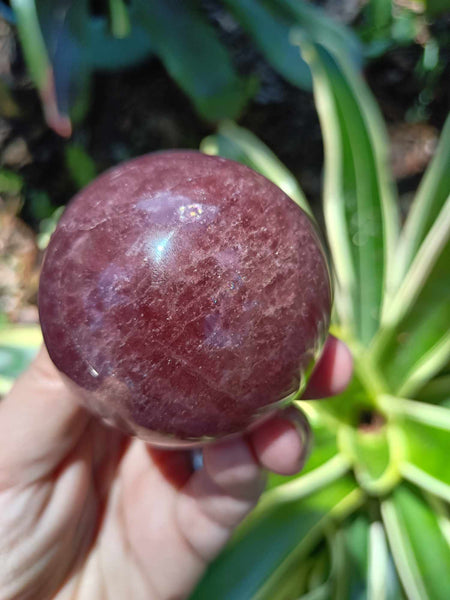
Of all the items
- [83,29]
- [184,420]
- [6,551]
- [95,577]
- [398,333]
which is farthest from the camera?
[83,29]

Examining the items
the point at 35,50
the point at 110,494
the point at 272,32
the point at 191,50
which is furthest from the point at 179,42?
the point at 110,494

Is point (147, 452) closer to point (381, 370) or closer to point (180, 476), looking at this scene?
point (180, 476)

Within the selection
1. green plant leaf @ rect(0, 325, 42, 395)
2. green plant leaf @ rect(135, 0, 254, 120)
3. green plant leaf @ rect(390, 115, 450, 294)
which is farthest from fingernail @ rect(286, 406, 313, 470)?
green plant leaf @ rect(135, 0, 254, 120)

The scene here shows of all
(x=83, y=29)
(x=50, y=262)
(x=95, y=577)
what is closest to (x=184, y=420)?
(x=50, y=262)

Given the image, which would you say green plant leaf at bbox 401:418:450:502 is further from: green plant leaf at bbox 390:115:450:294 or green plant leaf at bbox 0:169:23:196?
green plant leaf at bbox 0:169:23:196

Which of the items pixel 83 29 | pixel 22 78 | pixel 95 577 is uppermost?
pixel 83 29

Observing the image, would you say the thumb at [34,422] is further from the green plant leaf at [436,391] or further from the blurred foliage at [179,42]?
the green plant leaf at [436,391]

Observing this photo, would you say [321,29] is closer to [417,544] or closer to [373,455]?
[373,455]
